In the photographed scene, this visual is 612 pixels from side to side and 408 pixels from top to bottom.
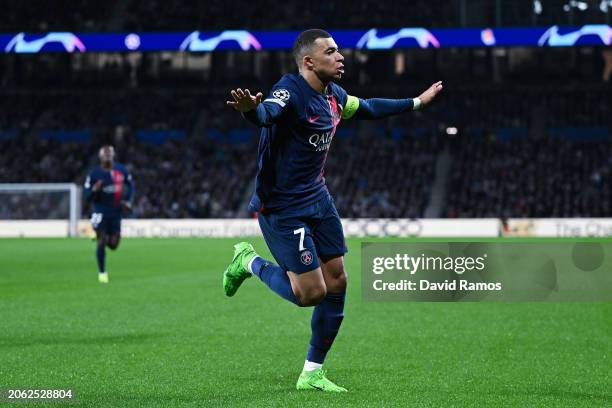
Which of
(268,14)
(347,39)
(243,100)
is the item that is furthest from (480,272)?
(268,14)

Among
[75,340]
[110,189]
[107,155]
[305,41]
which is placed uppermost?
[107,155]

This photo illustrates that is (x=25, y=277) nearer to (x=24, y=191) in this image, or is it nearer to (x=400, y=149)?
(x=24, y=191)

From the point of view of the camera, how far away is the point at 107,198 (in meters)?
17.2

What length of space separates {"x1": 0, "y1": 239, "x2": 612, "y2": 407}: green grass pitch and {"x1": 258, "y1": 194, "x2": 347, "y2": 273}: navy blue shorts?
878 millimetres

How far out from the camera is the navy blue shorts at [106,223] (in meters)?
17.2

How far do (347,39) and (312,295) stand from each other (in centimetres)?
3396

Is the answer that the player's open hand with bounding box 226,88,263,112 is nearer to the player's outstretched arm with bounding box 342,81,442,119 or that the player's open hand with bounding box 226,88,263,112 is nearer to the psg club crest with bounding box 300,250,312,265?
the psg club crest with bounding box 300,250,312,265

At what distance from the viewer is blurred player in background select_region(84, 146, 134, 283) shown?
17.1 meters

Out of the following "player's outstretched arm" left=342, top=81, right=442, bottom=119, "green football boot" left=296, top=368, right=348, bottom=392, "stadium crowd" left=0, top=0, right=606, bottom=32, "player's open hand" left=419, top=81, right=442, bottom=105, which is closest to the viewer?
"green football boot" left=296, top=368, right=348, bottom=392

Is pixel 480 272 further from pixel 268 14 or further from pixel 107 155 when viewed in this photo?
pixel 268 14

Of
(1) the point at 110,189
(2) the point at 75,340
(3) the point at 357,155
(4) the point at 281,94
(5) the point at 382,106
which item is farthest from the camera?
(3) the point at 357,155

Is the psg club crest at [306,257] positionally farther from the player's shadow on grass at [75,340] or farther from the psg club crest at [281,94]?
A: the player's shadow on grass at [75,340]

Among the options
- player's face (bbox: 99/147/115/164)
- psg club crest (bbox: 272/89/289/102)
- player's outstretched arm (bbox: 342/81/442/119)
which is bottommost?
psg club crest (bbox: 272/89/289/102)

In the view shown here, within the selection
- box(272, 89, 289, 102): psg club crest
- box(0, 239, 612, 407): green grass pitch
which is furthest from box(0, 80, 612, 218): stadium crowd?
box(272, 89, 289, 102): psg club crest
